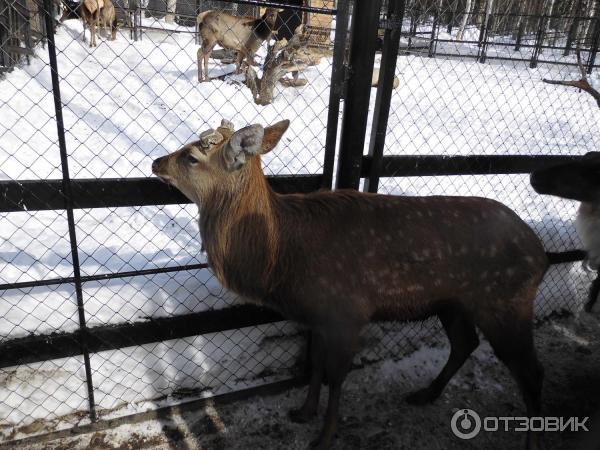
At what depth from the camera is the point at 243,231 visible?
2.65 m

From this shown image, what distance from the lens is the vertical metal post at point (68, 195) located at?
2.25 meters

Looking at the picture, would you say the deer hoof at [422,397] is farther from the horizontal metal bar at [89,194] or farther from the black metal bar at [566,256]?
the horizontal metal bar at [89,194]

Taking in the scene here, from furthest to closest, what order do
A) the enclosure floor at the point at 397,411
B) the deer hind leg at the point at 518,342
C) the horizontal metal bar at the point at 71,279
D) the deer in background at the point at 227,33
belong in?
the deer in background at the point at 227,33
the enclosure floor at the point at 397,411
the deer hind leg at the point at 518,342
the horizontal metal bar at the point at 71,279

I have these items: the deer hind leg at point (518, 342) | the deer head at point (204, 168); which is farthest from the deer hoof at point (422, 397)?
the deer head at point (204, 168)

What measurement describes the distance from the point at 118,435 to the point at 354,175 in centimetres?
231

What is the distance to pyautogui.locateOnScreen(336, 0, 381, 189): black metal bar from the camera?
2760 millimetres

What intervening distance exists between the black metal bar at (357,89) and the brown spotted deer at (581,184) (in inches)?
61.5

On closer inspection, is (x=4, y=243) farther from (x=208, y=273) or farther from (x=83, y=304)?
(x=208, y=273)

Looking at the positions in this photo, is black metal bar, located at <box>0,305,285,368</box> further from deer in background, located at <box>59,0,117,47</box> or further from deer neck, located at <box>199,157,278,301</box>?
deer in background, located at <box>59,0,117,47</box>

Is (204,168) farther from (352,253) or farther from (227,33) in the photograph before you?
(227,33)

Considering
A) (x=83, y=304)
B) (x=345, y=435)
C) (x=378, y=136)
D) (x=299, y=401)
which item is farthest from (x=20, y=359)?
(x=378, y=136)

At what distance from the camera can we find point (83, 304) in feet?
9.45

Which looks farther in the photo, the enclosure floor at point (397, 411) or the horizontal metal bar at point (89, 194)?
the enclosure floor at point (397, 411)

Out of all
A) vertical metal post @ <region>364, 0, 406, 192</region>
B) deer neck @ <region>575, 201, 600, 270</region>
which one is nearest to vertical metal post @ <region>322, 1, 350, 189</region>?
vertical metal post @ <region>364, 0, 406, 192</region>
